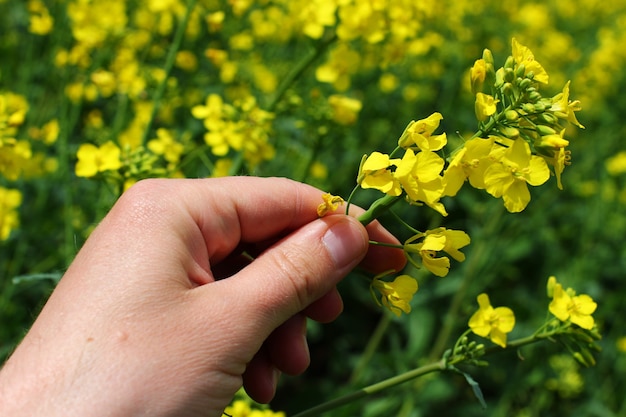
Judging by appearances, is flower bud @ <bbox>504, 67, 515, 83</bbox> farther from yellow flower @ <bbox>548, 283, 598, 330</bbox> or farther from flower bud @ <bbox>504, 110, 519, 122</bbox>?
yellow flower @ <bbox>548, 283, 598, 330</bbox>

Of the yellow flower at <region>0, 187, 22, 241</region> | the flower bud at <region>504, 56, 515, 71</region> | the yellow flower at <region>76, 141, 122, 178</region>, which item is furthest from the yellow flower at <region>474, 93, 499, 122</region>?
the yellow flower at <region>0, 187, 22, 241</region>

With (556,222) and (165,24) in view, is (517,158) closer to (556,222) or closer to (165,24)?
(165,24)

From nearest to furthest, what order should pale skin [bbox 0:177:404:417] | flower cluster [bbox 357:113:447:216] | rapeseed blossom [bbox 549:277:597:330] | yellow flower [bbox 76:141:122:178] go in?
pale skin [bbox 0:177:404:417]
flower cluster [bbox 357:113:447:216]
rapeseed blossom [bbox 549:277:597:330]
yellow flower [bbox 76:141:122:178]

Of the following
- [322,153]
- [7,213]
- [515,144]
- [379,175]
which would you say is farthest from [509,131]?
[322,153]

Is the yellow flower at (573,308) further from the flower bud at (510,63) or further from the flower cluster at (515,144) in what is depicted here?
the flower bud at (510,63)

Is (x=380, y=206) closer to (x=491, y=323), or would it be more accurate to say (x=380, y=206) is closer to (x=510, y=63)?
(x=510, y=63)

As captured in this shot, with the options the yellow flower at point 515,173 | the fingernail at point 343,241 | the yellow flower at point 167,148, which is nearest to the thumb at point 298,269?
the fingernail at point 343,241
